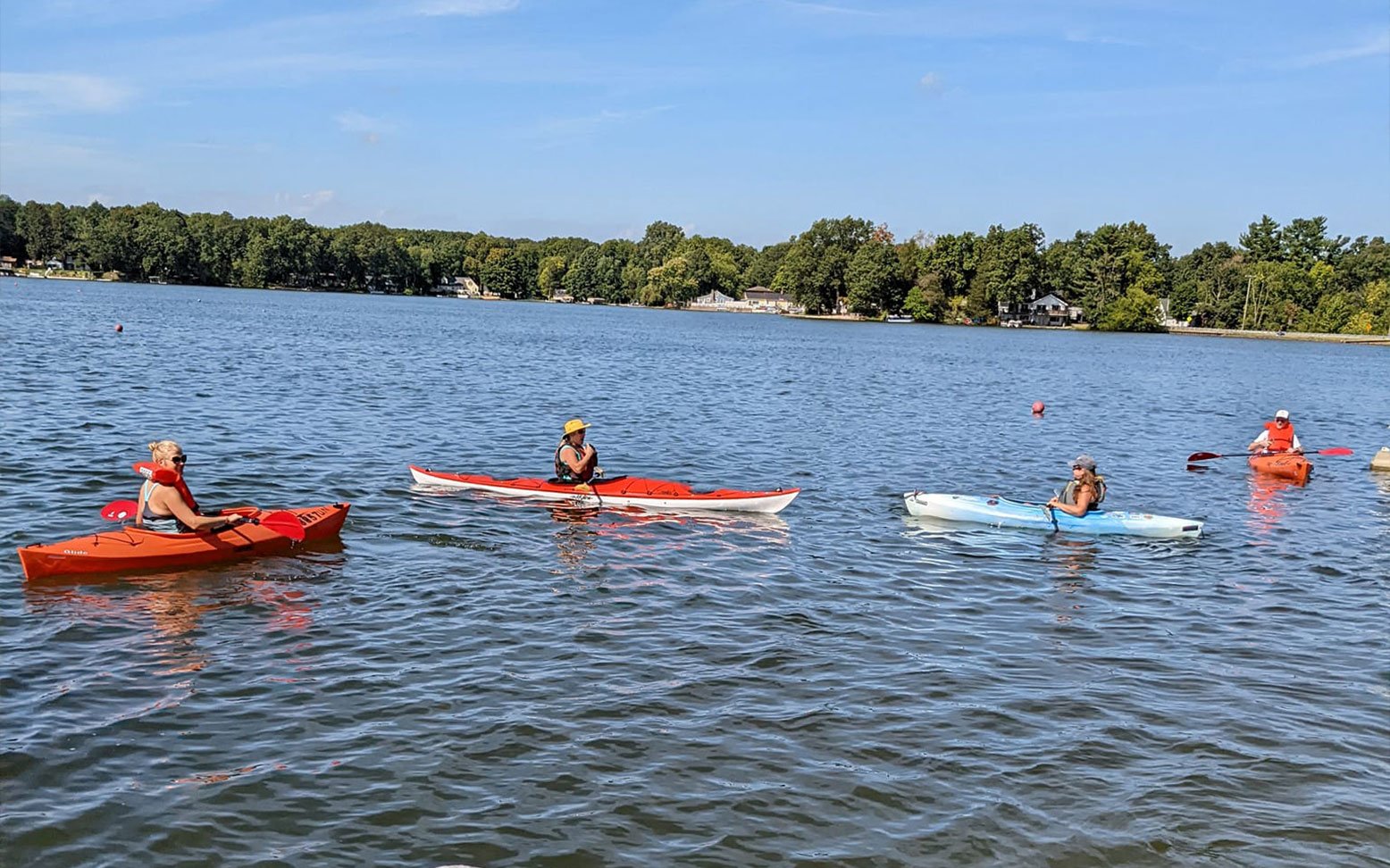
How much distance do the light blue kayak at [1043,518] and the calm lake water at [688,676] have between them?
0.46 metres

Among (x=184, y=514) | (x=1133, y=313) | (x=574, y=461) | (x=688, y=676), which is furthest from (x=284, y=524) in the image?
(x=1133, y=313)

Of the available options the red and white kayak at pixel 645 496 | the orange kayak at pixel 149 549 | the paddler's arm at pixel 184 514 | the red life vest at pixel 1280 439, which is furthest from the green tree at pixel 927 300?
the paddler's arm at pixel 184 514

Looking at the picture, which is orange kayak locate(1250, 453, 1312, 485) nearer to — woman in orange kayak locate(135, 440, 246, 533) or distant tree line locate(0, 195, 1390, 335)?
woman in orange kayak locate(135, 440, 246, 533)

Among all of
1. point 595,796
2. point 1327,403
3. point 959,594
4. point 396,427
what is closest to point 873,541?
point 959,594

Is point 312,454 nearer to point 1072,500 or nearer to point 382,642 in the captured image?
point 382,642

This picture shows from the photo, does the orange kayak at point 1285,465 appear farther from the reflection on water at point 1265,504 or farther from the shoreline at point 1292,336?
the shoreline at point 1292,336

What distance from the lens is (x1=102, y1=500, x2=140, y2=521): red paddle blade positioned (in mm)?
14617

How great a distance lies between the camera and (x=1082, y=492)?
60.4 ft

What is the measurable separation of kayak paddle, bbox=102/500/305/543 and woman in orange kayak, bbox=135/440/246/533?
693mm

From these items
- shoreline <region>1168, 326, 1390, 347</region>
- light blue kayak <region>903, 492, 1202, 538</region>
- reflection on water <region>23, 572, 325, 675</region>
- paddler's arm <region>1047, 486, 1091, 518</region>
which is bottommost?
reflection on water <region>23, 572, 325, 675</region>

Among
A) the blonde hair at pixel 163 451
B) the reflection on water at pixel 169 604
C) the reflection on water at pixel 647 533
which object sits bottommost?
the reflection on water at pixel 169 604

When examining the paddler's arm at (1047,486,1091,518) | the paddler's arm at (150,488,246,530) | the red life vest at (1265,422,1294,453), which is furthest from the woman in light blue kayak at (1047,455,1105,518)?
the paddler's arm at (150,488,246,530)

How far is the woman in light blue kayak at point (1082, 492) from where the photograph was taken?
1825 cm

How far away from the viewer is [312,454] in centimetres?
2356
